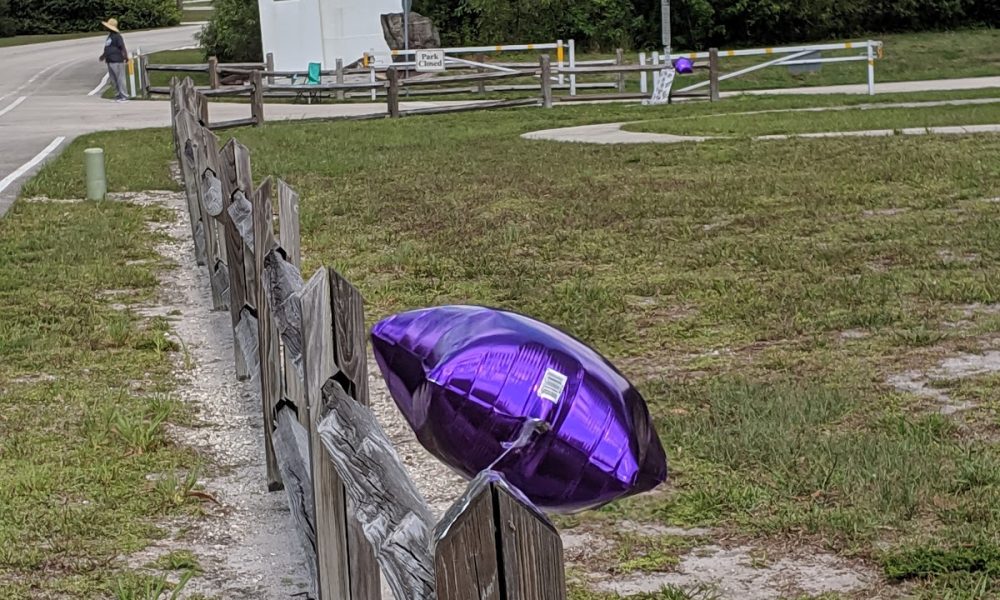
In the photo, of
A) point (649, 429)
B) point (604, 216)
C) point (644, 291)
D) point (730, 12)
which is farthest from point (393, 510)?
point (730, 12)

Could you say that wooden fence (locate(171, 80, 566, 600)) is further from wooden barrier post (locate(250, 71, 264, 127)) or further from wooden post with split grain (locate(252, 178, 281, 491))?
wooden barrier post (locate(250, 71, 264, 127))

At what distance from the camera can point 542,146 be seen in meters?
17.3

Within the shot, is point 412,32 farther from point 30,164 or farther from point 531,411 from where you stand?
point 531,411

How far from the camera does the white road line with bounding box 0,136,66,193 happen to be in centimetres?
1567

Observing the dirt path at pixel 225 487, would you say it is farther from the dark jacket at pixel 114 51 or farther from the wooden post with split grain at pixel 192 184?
the dark jacket at pixel 114 51

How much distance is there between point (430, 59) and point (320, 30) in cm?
428

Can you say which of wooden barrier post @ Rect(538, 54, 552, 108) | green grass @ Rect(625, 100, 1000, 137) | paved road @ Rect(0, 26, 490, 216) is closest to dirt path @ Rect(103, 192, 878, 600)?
paved road @ Rect(0, 26, 490, 216)

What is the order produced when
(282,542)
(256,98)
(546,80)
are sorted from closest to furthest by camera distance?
(282,542) < (256,98) < (546,80)

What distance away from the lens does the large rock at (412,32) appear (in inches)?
1385

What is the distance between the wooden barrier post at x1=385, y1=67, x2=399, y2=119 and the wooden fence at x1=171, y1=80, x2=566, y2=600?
57.0ft

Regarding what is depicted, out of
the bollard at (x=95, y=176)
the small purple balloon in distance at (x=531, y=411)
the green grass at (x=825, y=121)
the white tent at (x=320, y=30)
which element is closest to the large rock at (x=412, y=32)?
the white tent at (x=320, y=30)

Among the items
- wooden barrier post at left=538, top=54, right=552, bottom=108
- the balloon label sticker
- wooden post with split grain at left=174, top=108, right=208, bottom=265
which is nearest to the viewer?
the balloon label sticker

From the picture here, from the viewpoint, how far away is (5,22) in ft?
196

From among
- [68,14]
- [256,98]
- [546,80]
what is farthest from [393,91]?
[68,14]
